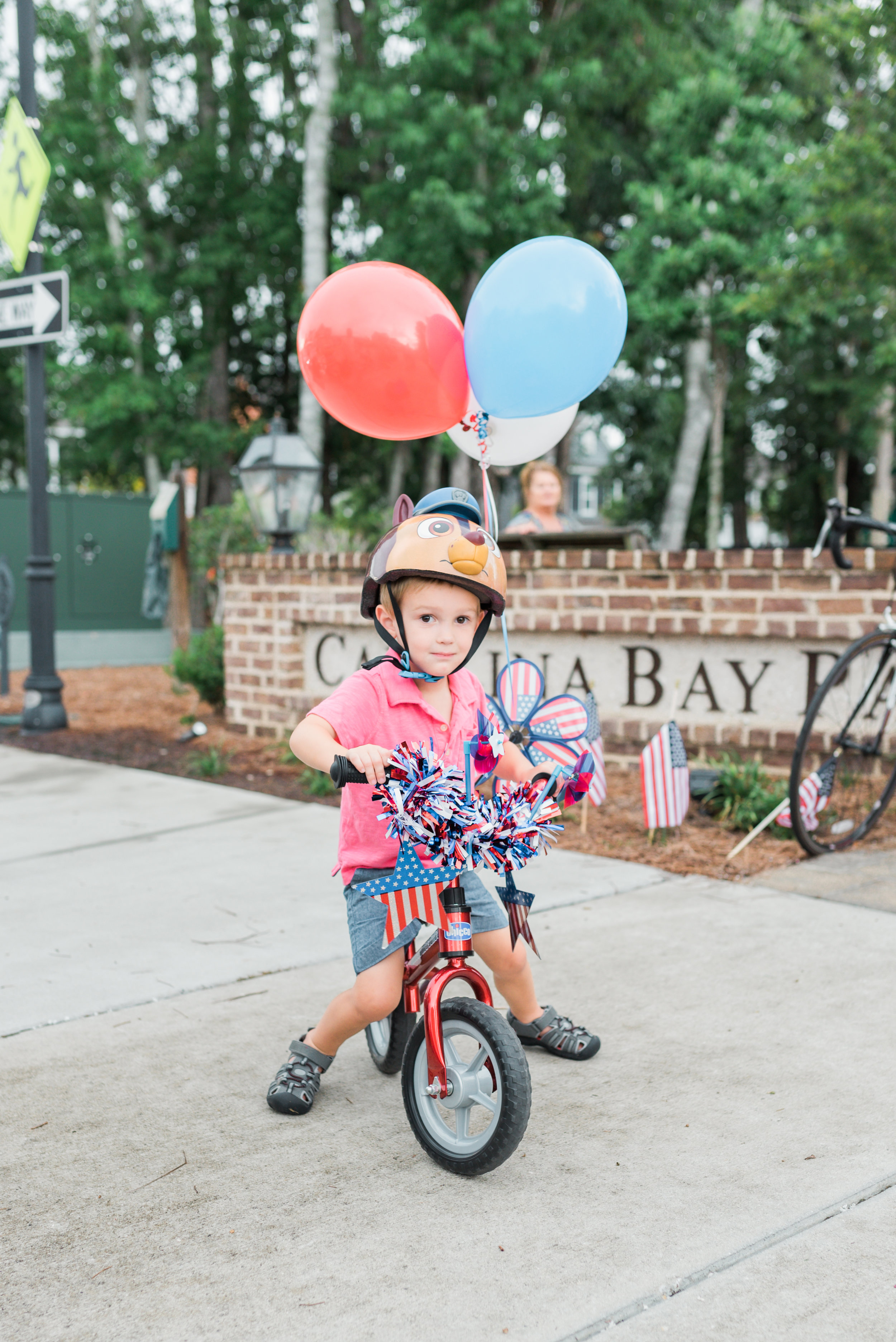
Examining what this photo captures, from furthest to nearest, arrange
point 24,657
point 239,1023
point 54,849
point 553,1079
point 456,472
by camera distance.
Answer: point 456,472
point 24,657
point 54,849
point 239,1023
point 553,1079

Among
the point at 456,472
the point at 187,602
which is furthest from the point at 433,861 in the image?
the point at 456,472

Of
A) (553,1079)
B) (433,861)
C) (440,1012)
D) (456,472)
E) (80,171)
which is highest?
(80,171)

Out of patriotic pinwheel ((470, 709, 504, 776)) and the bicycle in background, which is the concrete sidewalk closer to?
the bicycle in background

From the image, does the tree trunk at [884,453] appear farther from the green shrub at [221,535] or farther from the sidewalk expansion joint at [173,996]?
the sidewalk expansion joint at [173,996]

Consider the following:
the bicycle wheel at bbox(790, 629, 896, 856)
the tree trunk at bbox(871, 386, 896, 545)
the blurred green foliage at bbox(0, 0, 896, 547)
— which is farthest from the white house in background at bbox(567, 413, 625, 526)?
the bicycle wheel at bbox(790, 629, 896, 856)

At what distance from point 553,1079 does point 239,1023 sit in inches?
37.1

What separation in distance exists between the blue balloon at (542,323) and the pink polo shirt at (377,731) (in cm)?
86

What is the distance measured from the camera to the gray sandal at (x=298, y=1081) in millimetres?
2902

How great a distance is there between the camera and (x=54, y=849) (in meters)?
5.59

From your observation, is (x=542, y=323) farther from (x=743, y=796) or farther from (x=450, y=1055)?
(x=743, y=796)

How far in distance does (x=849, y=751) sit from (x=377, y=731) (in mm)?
3392

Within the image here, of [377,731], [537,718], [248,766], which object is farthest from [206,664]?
[377,731]

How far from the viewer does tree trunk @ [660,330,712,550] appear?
67.0 feet

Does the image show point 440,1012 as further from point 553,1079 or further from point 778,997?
point 778,997
